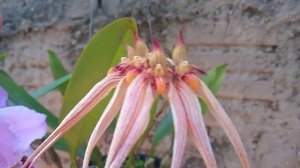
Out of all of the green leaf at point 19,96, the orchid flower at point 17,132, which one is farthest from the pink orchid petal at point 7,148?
the green leaf at point 19,96

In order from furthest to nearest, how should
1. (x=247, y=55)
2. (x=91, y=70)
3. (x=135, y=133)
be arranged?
(x=247, y=55)
(x=91, y=70)
(x=135, y=133)

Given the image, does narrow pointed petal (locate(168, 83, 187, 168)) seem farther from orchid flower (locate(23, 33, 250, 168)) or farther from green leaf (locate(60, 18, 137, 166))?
green leaf (locate(60, 18, 137, 166))

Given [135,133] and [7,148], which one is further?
[7,148]

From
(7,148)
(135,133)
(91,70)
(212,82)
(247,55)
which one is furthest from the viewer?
(247,55)

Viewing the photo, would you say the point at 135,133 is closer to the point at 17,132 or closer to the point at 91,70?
the point at 17,132

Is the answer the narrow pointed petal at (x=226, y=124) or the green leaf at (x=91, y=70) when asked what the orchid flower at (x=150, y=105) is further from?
the green leaf at (x=91, y=70)

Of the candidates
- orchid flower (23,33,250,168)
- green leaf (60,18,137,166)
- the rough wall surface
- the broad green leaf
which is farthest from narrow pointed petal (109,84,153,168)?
the rough wall surface

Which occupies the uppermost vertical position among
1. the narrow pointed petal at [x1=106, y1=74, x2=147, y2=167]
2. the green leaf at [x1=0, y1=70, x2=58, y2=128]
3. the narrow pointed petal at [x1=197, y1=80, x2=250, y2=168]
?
the green leaf at [x1=0, y1=70, x2=58, y2=128]

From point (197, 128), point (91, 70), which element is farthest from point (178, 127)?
point (91, 70)
